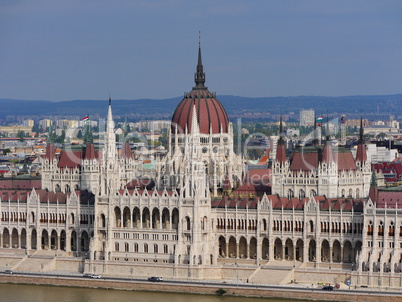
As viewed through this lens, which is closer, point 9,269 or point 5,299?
point 5,299

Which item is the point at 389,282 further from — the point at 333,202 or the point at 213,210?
the point at 213,210

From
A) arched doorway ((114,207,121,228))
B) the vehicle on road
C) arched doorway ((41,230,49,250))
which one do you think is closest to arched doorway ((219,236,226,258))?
the vehicle on road

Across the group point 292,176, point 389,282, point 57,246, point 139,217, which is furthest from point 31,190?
point 389,282

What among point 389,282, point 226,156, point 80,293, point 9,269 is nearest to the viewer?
point 389,282

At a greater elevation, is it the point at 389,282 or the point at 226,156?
the point at 226,156

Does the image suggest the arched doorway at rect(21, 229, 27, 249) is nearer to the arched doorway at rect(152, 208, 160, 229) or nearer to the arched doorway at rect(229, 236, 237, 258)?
the arched doorway at rect(152, 208, 160, 229)

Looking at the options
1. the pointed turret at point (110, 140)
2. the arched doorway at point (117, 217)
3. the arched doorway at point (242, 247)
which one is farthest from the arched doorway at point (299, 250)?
the pointed turret at point (110, 140)

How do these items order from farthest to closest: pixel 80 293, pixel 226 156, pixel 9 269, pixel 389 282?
pixel 226 156 < pixel 9 269 < pixel 80 293 < pixel 389 282

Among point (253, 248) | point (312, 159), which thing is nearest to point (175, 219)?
point (253, 248)
